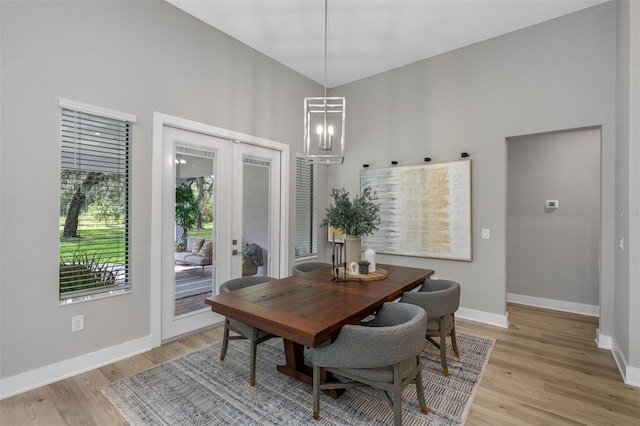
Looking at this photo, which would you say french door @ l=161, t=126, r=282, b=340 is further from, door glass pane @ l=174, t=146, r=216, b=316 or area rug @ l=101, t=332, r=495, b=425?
area rug @ l=101, t=332, r=495, b=425

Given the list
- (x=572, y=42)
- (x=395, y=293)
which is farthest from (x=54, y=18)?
(x=572, y=42)

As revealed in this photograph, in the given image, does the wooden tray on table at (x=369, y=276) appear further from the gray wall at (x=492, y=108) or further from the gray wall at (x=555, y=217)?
the gray wall at (x=555, y=217)

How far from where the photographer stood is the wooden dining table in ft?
5.59

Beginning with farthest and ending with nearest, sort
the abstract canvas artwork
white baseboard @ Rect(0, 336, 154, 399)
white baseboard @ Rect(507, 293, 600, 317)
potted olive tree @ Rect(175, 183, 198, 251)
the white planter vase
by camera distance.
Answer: white baseboard @ Rect(507, 293, 600, 317), the abstract canvas artwork, potted olive tree @ Rect(175, 183, 198, 251), the white planter vase, white baseboard @ Rect(0, 336, 154, 399)

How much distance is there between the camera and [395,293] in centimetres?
236

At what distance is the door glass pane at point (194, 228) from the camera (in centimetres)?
326

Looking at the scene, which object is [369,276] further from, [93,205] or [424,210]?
[93,205]

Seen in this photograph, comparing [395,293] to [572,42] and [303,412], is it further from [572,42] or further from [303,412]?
[572,42]

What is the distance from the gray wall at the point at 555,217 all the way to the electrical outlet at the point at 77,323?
4.98 metres

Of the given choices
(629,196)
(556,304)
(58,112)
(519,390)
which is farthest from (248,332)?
(556,304)

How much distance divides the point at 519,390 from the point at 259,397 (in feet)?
6.43

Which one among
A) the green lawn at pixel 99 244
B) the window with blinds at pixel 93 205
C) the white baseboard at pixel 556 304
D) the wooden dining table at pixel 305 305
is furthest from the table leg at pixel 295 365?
the white baseboard at pixel 556 304

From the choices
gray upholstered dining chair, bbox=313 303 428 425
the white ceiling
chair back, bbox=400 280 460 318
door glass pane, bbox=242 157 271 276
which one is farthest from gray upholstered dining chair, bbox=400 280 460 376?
the white ceiling

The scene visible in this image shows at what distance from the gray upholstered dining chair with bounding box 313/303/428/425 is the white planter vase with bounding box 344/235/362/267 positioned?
3.42ft
